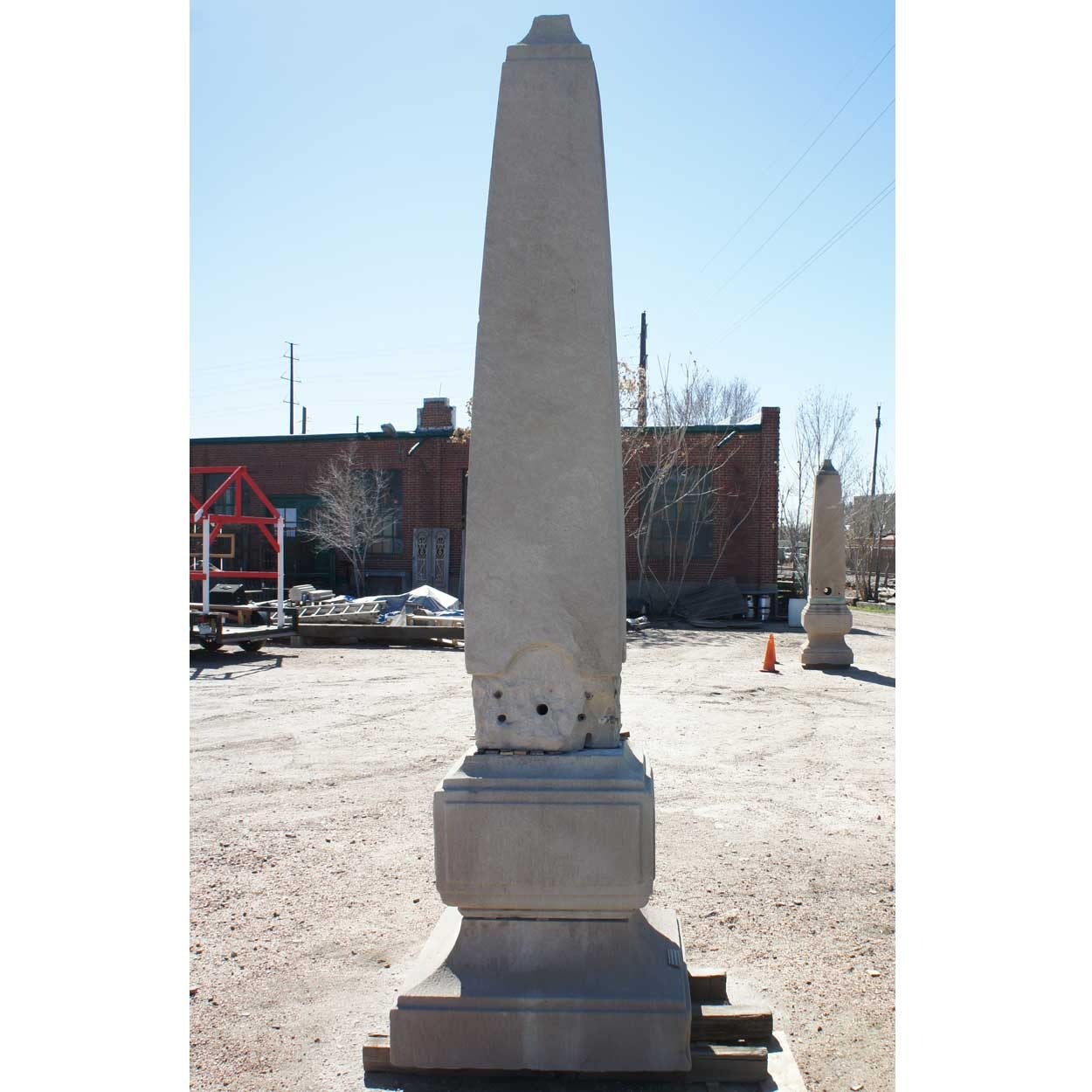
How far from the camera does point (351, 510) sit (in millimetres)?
25234

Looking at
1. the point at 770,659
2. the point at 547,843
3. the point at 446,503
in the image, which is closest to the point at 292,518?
the point at 446,503

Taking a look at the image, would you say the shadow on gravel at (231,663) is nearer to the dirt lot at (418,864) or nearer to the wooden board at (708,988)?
the dirt lot at (418,864)

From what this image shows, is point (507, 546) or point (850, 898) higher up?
point (507, 546)

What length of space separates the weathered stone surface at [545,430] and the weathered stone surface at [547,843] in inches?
6.6

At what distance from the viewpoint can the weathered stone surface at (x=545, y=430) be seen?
2.69m

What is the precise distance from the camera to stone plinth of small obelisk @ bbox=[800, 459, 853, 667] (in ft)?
43.5

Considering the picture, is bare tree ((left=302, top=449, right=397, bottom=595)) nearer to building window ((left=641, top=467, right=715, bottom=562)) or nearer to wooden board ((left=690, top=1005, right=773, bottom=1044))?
building window ((left=641, top=467, right=715, bottom=562))

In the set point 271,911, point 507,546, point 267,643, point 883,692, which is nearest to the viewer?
point 507,546

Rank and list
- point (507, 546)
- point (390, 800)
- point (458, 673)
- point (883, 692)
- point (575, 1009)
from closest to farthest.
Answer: point (575, 1009)
point (507, 546)
point (390, 800)
point (883, 692)
point (458, 673)

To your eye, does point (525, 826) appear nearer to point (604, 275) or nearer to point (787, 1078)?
point (787, 1078)

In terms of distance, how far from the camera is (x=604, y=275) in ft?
8.97

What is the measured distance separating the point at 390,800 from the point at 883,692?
7.17m

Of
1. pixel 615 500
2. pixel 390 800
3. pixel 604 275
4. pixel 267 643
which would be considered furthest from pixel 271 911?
pixel 267 643

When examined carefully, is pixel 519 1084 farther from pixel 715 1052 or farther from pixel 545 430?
pixel 545 430
